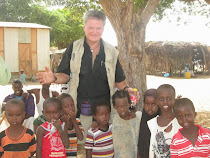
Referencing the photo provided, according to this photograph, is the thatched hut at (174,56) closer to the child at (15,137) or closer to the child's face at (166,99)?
the child's face at (166,99)

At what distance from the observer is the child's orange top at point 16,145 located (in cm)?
237

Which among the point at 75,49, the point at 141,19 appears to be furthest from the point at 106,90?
the point at 141,19

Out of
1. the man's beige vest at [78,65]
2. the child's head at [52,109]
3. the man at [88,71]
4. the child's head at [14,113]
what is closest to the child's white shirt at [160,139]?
the man at [88,71]

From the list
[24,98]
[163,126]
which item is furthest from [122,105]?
[24,98]

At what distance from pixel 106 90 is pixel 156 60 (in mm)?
15766

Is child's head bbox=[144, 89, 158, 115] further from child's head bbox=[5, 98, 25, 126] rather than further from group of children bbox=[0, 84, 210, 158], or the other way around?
child's head bbox=[5, 98, 25, 126]

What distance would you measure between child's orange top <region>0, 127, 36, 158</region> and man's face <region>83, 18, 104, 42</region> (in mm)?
1183

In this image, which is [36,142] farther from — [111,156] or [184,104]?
[184,104]

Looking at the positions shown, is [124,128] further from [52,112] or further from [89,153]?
[52,112]

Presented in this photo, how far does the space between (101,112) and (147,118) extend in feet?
1.60

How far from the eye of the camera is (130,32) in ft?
15.8

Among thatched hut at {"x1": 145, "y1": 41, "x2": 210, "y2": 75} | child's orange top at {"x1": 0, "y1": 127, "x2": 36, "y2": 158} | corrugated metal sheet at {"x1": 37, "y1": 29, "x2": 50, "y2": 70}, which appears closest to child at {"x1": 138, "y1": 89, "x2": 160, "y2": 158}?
child's orange top at {"x1": 0, "y1": 127, "x2": 36, "y2": 158}

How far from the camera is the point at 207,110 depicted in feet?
22.5

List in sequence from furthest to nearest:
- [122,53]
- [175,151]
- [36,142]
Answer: [122,53], [36,142], [175,151]
